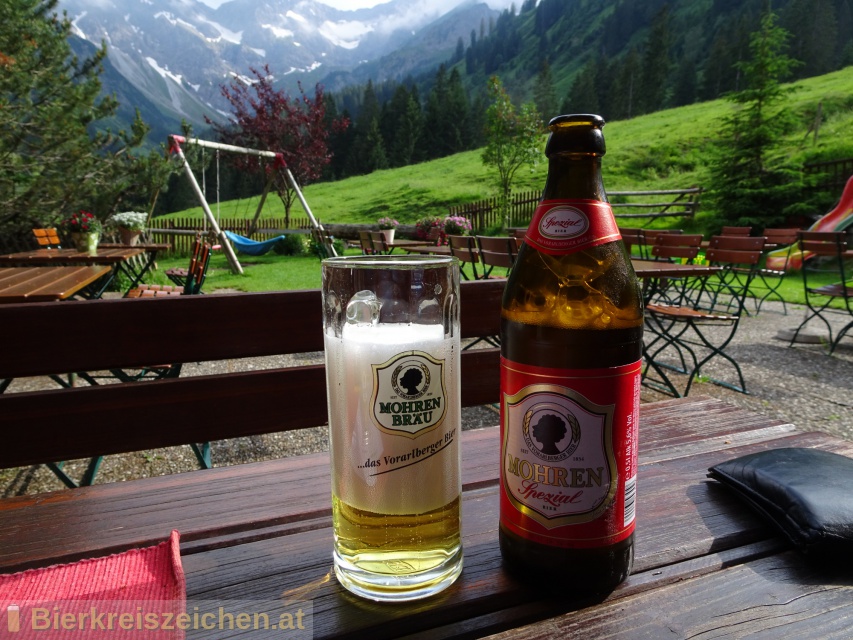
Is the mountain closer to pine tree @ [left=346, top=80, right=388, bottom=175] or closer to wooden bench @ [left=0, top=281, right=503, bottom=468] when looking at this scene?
pine tree @ [left=346, top=80, right=388, bottom=175]

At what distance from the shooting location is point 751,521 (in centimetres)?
81

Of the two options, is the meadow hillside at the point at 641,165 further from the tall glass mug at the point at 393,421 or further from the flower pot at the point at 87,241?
the tall glass mug at the point at 393,421

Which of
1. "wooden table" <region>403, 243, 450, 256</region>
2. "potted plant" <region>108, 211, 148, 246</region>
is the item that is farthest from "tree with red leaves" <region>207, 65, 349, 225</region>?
"wooden table" <region>403, 243, 450, 256</region>

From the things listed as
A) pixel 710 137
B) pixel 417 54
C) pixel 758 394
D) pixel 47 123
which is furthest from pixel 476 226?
pixel 417 54

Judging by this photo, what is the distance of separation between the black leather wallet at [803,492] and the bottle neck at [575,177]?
0.51 m

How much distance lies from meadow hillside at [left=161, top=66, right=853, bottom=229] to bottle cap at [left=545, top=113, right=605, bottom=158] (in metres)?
17.2

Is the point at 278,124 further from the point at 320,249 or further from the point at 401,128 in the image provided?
the point at 401,128

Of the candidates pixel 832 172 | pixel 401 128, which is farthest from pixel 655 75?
pixel 832 172

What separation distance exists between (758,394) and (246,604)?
454cm

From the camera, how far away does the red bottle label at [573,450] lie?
619 mm

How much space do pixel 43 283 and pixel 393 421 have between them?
12.1 feet

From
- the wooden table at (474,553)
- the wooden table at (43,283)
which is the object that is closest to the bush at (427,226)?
the wooden table at (43,283)

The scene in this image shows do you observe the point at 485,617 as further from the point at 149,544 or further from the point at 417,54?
the point at 417,54

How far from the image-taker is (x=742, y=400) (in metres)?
4.02
